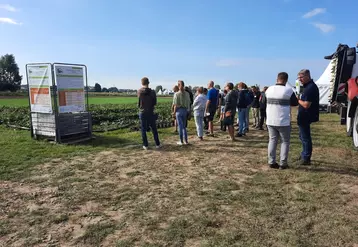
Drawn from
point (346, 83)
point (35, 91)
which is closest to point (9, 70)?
point (35, 91)

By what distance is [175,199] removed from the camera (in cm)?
423

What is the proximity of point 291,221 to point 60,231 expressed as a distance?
2784 millimetres

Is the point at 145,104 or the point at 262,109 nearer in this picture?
the point at 145,104

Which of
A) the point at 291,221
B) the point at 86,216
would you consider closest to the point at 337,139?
the point at 291,221

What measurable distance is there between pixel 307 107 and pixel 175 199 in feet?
10.6

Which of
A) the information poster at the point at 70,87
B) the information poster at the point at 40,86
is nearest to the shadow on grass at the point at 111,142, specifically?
the information poster at the point at 70,87

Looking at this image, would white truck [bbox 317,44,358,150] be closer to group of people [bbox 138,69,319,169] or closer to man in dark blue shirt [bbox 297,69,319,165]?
group of people [bbox 138,69,319,169]

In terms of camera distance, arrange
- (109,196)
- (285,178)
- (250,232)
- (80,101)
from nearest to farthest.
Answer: (250,232) → (109,196) → (285,178) → (80,101)

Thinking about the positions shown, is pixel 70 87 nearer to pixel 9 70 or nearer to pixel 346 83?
pixel 346 83

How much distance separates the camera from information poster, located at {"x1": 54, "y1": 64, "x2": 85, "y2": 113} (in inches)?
329

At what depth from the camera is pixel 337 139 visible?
8.87 meters

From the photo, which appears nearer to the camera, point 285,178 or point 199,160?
point 285,178

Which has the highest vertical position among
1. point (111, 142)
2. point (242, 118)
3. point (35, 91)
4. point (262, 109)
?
point (35, 91)

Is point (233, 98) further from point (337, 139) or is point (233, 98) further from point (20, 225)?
point (20, 225)
